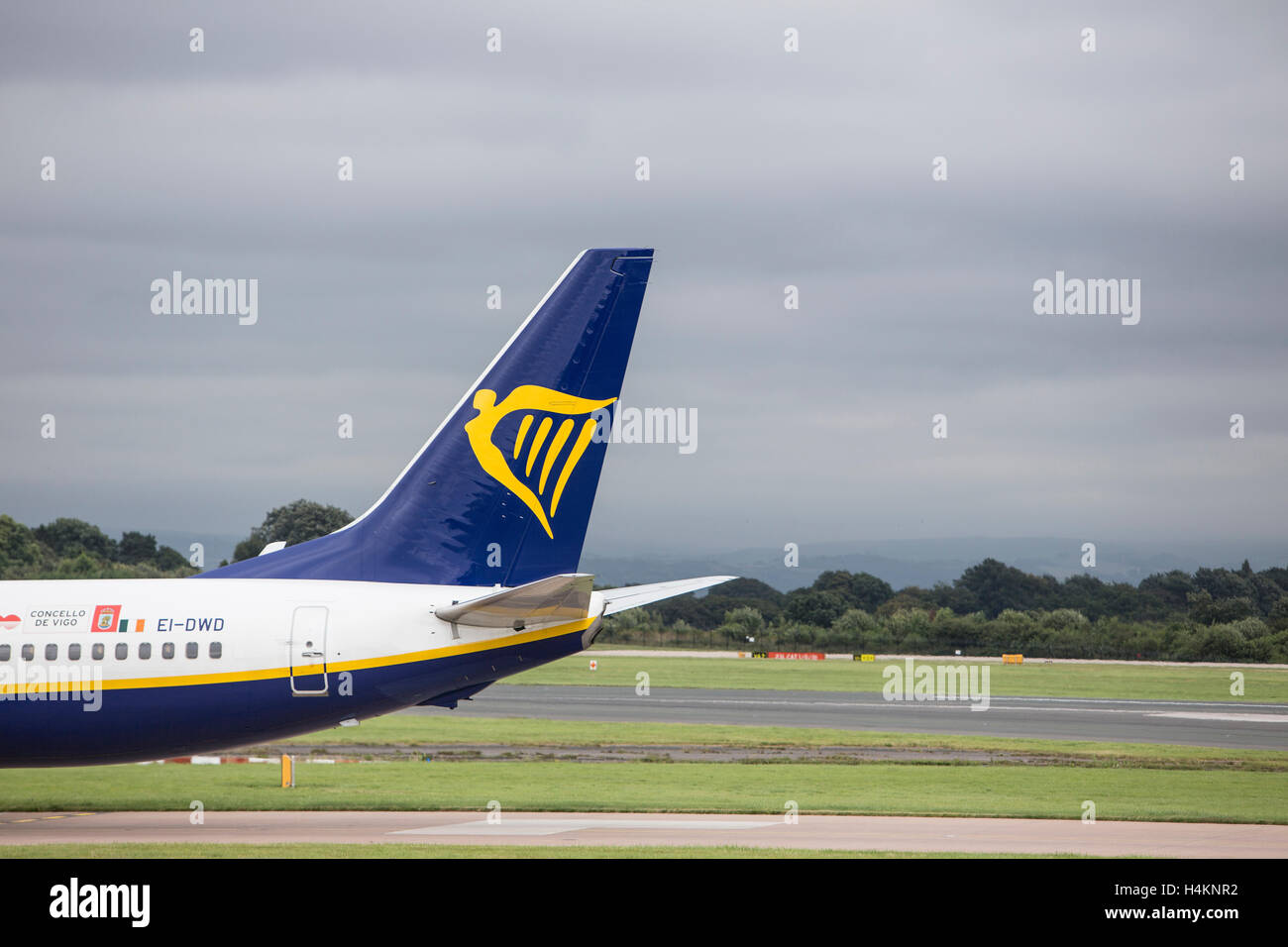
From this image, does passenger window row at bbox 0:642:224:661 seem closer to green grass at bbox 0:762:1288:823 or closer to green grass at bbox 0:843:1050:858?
green grass at bbox 0:843:1050:858

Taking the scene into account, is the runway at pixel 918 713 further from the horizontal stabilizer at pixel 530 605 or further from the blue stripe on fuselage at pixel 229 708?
the horizontal stabilizer at pixel 530 605

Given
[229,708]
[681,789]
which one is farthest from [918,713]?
[229,708]

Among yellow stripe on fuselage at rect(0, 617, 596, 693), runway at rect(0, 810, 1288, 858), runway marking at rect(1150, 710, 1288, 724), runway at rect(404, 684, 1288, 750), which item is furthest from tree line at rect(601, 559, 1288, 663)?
yellow stripe on fuselage at rect(0, 617, 596, 693)

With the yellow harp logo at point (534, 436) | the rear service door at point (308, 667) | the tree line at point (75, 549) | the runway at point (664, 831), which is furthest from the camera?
the tree line at point (75, 549)

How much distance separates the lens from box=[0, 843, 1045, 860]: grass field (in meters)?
23.3

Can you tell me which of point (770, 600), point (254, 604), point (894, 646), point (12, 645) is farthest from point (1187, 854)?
point (770, 600)

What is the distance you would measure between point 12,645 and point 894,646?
9617 centimetres

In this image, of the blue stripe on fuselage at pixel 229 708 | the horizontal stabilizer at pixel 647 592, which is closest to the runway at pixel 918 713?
the horizontal stabilizer at pixel 647 592

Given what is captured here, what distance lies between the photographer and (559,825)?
91.9ft

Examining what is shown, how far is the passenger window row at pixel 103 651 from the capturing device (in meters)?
23.9

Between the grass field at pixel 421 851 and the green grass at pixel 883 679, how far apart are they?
5160 cm

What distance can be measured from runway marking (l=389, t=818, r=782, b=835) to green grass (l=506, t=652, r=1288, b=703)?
4741 centimetres

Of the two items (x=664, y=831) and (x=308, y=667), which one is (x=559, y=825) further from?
(x=308, y=667)
